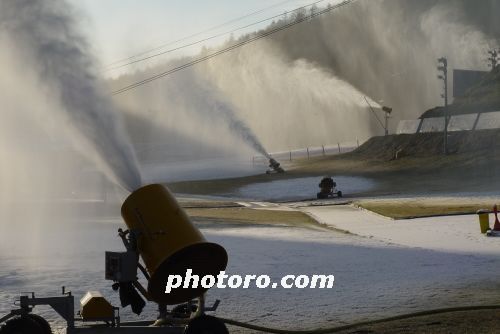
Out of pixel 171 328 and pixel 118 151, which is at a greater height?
pixel 118 151

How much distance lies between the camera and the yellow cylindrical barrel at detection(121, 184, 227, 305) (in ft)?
35.4

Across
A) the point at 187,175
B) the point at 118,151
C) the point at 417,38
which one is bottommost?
the point at 187,175

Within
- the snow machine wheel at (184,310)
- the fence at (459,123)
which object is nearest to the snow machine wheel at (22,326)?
the snow machine wheel at (184,310)

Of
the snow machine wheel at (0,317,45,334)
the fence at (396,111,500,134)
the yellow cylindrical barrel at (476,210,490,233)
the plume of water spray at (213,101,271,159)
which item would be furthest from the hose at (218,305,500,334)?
the fence at (396,111,500,134)

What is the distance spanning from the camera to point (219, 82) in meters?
140

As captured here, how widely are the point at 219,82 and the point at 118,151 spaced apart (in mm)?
127684

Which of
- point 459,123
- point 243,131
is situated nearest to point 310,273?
point 459,123

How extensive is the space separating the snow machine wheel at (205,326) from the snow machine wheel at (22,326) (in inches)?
79.7

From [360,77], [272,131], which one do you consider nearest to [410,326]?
[272,131]

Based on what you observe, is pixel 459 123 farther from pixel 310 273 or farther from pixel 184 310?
pixel 184 310

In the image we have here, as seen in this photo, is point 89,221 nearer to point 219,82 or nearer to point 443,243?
point 443,243

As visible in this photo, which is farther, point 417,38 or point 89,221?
point 417,38

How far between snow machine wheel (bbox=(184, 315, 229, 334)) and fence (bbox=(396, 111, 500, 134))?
2706 inches

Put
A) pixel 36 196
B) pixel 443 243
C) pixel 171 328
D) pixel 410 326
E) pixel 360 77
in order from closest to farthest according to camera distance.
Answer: pixel 171 328 → pixel 410 326 → pixel 443 243 → pixel 36 196 → pixel 360 77
